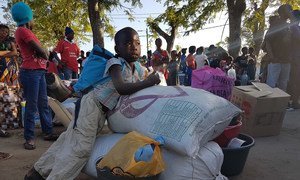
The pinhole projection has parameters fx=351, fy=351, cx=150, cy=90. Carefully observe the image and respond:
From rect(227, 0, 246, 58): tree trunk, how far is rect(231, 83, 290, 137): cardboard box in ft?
19.9

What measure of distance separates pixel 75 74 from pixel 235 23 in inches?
197

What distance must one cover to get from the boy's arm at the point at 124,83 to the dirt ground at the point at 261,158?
1.01 metres

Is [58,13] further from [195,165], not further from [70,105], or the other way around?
[195,165]

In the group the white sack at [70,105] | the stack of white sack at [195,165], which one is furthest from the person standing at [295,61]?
the stack of white sack at [195,165]

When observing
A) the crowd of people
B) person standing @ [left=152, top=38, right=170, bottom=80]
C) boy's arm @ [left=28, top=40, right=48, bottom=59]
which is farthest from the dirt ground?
person standing @ [left=152, top=38, right=170, bottom=80]

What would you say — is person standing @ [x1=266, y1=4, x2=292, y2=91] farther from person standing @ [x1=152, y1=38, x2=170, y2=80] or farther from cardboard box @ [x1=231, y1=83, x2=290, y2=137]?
person standing @ [x1=152, y1=38, x2=170, y2=80]

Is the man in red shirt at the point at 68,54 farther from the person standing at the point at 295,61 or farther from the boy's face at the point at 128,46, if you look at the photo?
the boy's face at the point at 128,46

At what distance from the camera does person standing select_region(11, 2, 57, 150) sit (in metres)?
3.87

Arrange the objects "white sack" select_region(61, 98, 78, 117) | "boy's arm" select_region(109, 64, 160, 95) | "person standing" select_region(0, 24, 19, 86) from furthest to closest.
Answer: "person standing" select_region(0, 24, 19, 86)
"white sack" select_region(61, 98, 78, 117)
"boy's arm" select_region(109, 64, 160, 95)

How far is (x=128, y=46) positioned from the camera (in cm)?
263

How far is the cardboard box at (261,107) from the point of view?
4.15 metres

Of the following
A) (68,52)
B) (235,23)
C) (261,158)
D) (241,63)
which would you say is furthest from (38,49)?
(235,23)

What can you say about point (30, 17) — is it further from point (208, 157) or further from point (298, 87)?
point (298, 87)

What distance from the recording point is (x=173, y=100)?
236cm
